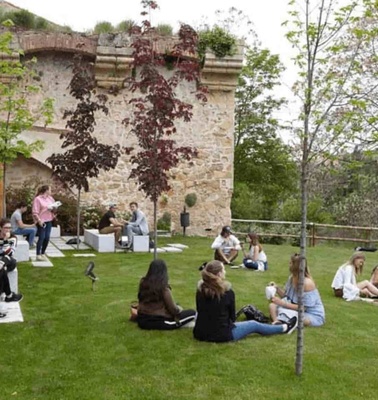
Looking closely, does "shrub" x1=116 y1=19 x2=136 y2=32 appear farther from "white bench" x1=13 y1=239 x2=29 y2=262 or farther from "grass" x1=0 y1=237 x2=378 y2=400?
"grass" x1=0 y1=237 x2=378 y2=400

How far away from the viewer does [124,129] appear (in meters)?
17.5

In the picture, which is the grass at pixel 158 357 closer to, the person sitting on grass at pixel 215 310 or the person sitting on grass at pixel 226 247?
the person sitting on grass at pixel 215 310

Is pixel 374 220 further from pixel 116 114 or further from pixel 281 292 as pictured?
pixel 281 292

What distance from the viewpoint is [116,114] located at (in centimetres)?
1741

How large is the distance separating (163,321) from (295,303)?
63.5 inches

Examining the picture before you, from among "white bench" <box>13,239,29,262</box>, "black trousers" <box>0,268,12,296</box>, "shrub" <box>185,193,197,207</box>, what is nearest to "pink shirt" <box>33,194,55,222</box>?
"white bench" <box>13,239,29,262</box>

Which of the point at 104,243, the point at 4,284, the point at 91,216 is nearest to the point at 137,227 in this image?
the point at 104,243

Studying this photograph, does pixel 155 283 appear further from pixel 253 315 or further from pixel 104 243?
pixel 104 243

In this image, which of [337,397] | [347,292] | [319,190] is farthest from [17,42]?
[319,190]

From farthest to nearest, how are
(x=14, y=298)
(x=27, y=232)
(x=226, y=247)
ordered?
(x=27, y=232)
(x=226, y=247)
(x=14, y=298)

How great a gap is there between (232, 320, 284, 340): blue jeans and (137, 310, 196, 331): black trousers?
0.64m

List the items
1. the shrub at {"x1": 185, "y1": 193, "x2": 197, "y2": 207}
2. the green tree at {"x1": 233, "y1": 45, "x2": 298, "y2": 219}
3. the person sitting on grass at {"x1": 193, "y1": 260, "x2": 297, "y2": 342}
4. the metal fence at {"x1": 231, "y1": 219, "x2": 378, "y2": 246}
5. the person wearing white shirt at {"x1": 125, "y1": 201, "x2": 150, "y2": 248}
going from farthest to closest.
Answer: the green tree at {"x1": 233, "y1": 45, "x2": 298, "y2": 219}, the metal fence at {"x1": 231, "y1": 219, "x2": 378, "y2": 246}, the shrub at {"x1": 185, "y1": 193, "x2": 197, "y2": 207}, the person wearing white shirt at {"x1": 125, "y1": 201, "x2": 150, "y2": 248}, the person sitting on grass at {"x1": 193, "y1": 260, "x2": 297, "y2": 342}

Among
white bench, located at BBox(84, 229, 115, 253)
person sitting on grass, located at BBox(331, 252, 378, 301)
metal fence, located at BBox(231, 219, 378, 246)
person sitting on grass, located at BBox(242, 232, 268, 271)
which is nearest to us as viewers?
person sitting on grass, located at BBox(331, 252, 378, 301)

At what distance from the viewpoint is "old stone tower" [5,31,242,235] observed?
16641 mm
